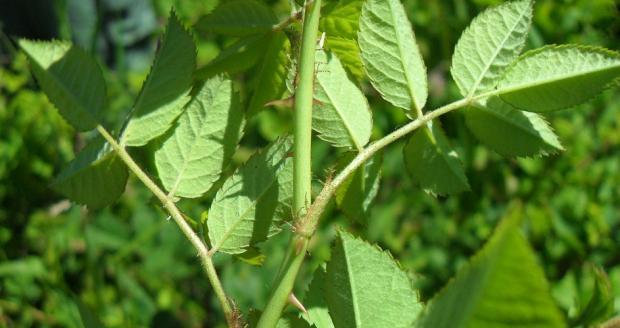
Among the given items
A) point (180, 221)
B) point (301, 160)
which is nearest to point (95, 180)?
point (180, 221)

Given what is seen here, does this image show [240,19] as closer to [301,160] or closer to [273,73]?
[273,73]

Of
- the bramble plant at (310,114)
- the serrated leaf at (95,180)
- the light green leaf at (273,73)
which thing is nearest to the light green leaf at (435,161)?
the bramble plant at (310,114)

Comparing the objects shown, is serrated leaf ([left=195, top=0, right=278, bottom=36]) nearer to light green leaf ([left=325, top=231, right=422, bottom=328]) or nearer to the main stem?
the main stem

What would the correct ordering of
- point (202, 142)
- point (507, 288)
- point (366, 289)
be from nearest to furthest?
point (507, 288), point (366, 289), point (202, 142)

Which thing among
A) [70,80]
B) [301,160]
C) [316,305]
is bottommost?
[316,305]

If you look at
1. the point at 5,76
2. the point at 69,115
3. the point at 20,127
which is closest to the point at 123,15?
the point at 5,76

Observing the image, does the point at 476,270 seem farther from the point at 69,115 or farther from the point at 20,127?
the point at 20,127

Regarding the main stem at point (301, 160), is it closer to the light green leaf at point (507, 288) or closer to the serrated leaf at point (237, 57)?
the serrated leaf at point (237, 57)
